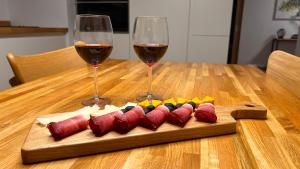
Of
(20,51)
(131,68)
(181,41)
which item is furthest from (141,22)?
(181,41)

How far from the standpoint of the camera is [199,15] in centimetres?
286

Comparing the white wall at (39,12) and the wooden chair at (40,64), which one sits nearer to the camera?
the wooden chair at (40,64)

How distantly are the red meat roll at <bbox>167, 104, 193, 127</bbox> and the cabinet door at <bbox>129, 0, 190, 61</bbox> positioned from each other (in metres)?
2.53

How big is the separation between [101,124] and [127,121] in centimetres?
4

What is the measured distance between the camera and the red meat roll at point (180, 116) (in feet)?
1.37

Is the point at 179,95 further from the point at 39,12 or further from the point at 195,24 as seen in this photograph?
the point at 39,12

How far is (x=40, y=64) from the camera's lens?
1007 mm

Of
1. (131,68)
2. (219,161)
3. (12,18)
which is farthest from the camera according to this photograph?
(12,18)

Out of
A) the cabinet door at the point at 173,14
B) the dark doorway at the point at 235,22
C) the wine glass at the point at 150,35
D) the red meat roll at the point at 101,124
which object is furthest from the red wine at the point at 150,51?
the dark doorway at the point at 235,22

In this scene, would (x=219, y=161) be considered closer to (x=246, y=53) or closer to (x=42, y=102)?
(x=42, y=102)

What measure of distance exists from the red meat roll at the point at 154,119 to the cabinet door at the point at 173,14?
255cm

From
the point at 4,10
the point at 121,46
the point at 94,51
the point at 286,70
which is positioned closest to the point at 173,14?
the point at 121,46

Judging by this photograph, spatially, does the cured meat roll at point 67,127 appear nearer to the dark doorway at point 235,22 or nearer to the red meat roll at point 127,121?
the red meat roll at point 127,121

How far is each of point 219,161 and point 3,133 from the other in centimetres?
37
